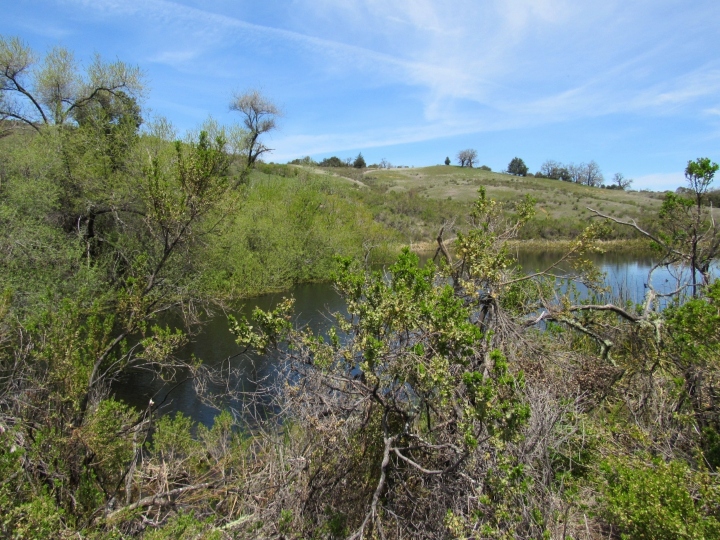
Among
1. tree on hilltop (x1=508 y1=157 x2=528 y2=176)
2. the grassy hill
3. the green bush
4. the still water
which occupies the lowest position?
the still water

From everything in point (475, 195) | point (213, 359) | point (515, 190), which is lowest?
point (213, 359)

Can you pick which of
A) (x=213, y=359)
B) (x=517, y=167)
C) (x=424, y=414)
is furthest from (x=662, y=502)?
(x=517, y=167)

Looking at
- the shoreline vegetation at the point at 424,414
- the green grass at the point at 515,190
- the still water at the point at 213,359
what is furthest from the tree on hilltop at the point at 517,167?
the shoreline vegetation at the point at 424,414

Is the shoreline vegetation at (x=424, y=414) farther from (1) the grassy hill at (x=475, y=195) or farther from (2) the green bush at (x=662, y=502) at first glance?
(1) the grassy hill at (x=475, y=195)

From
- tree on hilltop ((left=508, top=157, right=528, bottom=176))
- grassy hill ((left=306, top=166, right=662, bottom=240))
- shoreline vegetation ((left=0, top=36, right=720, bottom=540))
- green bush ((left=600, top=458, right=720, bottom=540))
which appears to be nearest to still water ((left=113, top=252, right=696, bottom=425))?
shoreline vegetation ((left=0, top=36, right=720, bottom=540))

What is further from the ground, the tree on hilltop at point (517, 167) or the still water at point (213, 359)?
the tree on hilltop at point (517, 167)

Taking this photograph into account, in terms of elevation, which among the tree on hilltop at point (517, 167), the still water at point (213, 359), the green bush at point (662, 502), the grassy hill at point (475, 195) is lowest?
the still water at point (213, 359)

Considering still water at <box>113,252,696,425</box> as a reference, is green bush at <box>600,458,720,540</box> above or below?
above

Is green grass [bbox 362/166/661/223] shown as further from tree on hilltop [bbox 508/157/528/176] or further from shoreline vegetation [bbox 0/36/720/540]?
shoreline vegetation [bbox 0/36/720/540]

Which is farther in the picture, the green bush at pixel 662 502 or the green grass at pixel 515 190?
the green grass at pixel 515 190

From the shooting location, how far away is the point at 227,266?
21016mm

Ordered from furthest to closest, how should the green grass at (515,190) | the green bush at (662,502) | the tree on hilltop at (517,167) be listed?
the tree on hilltop at (517,167) < the green grass at (515,190) < the green bush at (662,502)

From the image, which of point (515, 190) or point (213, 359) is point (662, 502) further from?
point (515, 190)

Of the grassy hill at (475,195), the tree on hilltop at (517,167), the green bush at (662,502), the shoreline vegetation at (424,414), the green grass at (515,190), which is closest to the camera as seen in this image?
the green bush at (662,502)
